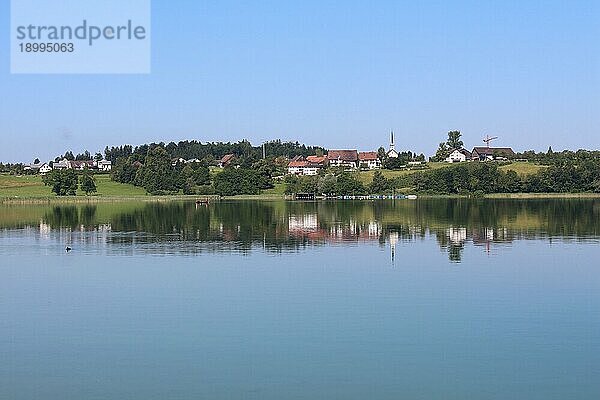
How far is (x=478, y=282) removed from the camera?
1148 inches

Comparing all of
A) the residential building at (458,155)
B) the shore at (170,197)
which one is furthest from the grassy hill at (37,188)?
the residential building at (458,155)

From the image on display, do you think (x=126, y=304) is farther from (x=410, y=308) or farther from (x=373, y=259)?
(x=373, y=259)

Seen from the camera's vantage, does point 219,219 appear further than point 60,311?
Yes

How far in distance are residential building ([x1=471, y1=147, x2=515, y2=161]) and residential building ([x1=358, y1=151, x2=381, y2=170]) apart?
2009 centimetres

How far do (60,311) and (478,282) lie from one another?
14.3 m

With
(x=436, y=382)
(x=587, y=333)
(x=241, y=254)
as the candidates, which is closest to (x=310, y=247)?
(x=241, y=254)

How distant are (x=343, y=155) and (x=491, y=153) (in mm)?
34405

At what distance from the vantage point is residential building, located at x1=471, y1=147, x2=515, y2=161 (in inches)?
6549

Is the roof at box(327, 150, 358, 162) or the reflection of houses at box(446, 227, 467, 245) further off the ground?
the roof at box(327, 150, 358, 162)

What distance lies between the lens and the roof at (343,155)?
18400 cm

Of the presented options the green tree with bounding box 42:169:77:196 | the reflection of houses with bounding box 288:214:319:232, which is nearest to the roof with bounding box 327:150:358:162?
the green tree with bounding box 42:169:77:196

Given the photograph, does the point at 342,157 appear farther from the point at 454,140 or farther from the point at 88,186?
the point at 88,186

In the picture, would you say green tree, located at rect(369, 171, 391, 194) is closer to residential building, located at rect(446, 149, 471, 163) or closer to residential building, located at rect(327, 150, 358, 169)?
residential building, located at rect(446, 149, 471, 163)

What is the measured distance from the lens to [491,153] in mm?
170125
